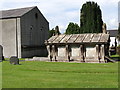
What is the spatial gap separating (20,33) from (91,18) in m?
23.6

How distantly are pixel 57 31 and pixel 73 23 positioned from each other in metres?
39.3

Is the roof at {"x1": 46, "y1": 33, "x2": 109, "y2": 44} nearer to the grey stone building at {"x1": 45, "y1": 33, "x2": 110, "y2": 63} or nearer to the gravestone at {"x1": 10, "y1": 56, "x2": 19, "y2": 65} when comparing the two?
the grey stone building at {"x1": 45, "y1": 33, "x2": 110, "y2": 63}

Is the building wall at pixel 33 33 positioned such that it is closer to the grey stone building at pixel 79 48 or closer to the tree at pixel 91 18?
the tree at pixel 91 18

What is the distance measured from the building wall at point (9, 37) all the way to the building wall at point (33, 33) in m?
2.04

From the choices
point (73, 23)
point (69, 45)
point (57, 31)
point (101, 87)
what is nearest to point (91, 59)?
point (69, 45)

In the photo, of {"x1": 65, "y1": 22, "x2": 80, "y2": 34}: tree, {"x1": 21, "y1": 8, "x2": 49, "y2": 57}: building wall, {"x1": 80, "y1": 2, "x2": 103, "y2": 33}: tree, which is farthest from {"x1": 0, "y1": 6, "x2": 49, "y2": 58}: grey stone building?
{"x1": 65, "y1": 22, "x2": 80, "y2": 34}: tree

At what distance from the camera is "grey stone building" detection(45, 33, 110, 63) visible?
28031 mm

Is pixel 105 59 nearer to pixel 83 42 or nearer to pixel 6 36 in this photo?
pixel 83 42

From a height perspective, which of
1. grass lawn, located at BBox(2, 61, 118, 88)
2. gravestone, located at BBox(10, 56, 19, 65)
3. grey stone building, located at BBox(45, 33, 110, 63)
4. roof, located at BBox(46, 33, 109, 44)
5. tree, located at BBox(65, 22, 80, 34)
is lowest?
grass lawn, located at BBox(2, 61, 118, 88)

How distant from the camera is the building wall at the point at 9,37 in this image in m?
41.0

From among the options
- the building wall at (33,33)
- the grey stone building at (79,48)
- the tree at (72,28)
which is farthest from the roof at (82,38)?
the tree at (72,28)

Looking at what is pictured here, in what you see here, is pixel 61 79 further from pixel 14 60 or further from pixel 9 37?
pixel 9 37

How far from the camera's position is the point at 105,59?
2806cm

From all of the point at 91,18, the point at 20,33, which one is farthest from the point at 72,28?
the point at 20,33
